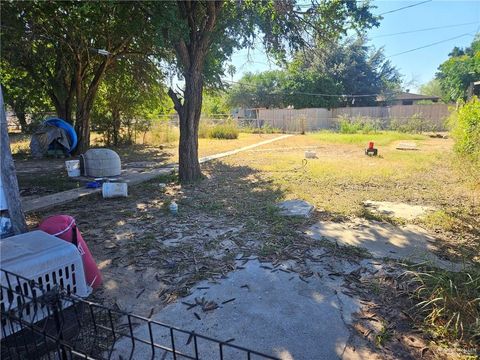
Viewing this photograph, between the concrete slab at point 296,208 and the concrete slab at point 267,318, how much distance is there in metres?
1.87

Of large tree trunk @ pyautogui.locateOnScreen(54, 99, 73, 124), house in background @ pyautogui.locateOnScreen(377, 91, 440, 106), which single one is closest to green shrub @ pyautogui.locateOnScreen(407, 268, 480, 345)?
large tree trunk @ pyautogui.locateOnScreen(54, 99, 73, 124)

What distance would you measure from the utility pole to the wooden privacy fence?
20.2 m

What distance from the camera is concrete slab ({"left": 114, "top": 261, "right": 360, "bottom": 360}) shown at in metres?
2.12

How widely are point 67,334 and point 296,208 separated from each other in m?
3.81

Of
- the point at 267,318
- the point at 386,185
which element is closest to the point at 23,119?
the point at 386,185

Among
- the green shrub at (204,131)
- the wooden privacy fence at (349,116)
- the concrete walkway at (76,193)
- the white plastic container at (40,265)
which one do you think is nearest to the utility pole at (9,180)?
the white plastic container at (40,265)

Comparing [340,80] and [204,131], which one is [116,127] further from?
[340,80]

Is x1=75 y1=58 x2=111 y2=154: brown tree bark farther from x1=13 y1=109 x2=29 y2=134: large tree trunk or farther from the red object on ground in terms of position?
the red object on ground

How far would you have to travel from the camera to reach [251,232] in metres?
4.21

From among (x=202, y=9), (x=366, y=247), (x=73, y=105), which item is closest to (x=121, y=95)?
(x=73, y=105)

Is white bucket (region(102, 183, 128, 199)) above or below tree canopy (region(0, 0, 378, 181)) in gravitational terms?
below

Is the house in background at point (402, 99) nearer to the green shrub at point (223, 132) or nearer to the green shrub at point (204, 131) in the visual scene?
the green shrub at point (223, 132)

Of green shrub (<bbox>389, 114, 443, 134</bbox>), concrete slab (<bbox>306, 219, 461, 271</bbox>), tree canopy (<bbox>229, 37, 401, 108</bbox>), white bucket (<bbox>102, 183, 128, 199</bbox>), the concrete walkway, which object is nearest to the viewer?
concrete slab (<bbox>306, 219, 461, 271</bbox>)

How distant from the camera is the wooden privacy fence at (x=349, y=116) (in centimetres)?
2220
